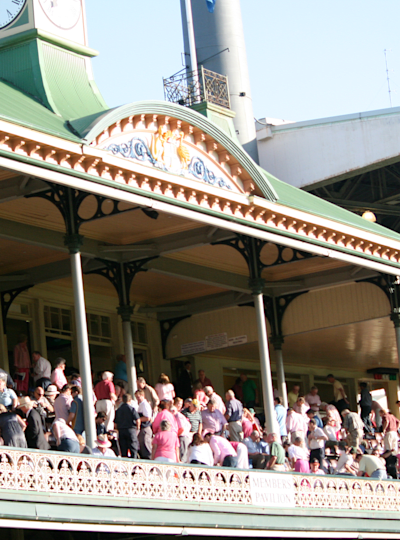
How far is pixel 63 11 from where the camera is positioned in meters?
20.1

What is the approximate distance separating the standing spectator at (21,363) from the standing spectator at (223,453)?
467 centimetres

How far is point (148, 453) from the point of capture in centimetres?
1619

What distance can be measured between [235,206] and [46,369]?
433 centimetres

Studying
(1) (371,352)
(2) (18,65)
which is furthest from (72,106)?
(1) (371,352)

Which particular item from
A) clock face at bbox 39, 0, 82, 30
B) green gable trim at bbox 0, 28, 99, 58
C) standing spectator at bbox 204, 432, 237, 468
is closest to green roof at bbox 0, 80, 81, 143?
green gable trim at bbox 0, 28, 99, 58

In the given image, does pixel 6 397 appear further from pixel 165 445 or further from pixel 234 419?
pixel 234 419

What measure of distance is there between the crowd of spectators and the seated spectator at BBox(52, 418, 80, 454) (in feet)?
0.04

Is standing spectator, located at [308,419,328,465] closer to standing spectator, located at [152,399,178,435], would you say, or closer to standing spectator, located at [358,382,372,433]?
standing spectator, located at [152,399,178,435]

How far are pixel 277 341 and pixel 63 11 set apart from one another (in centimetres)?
911

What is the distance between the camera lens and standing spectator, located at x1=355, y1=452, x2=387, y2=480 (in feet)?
62.4

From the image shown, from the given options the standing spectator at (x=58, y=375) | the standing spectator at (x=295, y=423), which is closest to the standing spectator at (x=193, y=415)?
the standing spectator at (x=58, y=375)

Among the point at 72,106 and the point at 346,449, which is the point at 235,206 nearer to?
the point at 72,106

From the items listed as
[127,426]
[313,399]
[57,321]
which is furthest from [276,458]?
[313,399]

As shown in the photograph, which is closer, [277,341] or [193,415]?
[193,415]
